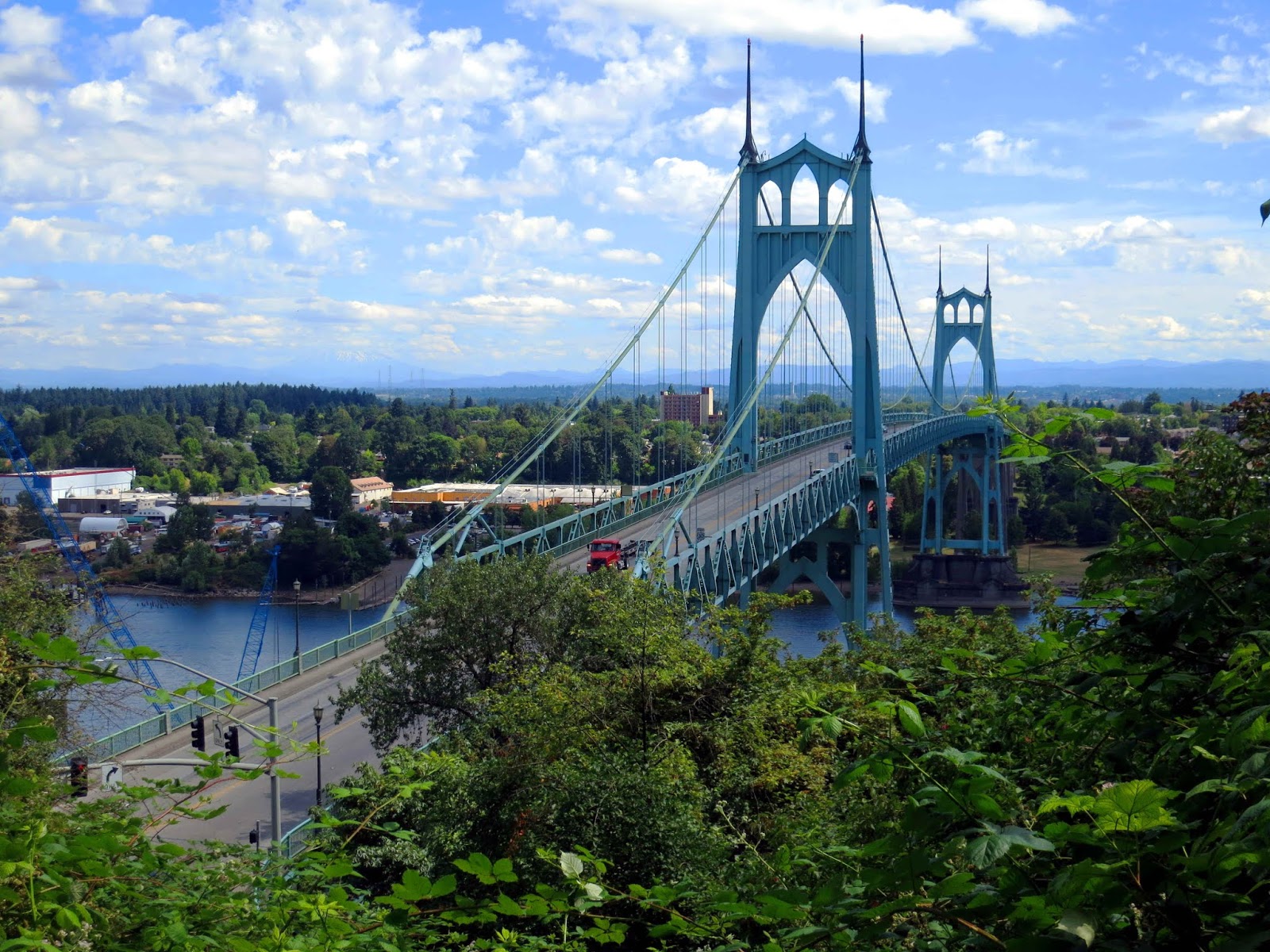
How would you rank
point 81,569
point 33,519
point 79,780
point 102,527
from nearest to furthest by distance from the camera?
point 79,780
point 81,569
point 33,519
point 102,527

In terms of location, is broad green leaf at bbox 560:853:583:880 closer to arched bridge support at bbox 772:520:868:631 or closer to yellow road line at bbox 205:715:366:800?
yellow road line at bbox 205:715:366:800

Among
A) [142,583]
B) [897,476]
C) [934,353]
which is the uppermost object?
[934,353]

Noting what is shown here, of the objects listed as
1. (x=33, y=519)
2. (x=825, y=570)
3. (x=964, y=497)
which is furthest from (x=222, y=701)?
(x=964, y=497)

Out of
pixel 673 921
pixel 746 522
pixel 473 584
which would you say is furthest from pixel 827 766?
pixel 746 522

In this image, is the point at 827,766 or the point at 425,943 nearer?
the point at 425,943

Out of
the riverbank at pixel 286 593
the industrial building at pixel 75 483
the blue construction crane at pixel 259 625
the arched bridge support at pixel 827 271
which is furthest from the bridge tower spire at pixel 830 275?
the industrial building at pixel 75 483

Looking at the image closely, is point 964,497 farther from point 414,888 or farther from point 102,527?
point 414,888

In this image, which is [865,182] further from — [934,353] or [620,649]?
[934,353]
